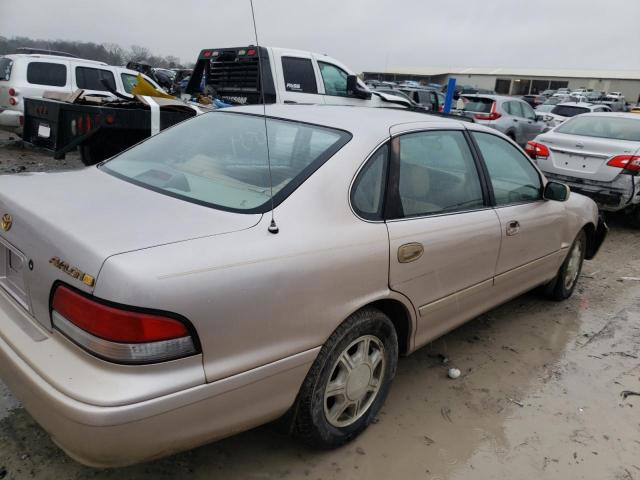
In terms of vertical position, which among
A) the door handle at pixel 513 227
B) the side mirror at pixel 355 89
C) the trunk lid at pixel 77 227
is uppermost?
the side mirror at pixel 355 89

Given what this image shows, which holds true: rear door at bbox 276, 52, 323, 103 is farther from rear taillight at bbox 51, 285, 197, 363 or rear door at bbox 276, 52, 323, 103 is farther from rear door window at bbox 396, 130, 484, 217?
rear taillight at bbox 51, 285, 197, 363

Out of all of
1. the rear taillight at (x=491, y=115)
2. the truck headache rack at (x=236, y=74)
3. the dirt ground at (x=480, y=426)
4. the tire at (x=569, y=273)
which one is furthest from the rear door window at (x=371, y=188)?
the rear taillight at (x=491, y=115)

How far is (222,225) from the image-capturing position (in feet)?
6.61

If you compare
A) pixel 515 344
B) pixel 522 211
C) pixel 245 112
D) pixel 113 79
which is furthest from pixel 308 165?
pixel 113 79

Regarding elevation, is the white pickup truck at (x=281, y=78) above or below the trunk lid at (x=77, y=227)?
above

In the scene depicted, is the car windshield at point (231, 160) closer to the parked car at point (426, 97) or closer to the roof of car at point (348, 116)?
the roof of car at point (348, 116)

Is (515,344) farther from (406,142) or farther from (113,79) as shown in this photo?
(113,79)

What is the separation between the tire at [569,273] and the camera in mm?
4418

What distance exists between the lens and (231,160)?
2.61 metres

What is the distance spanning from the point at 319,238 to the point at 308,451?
3.55ft

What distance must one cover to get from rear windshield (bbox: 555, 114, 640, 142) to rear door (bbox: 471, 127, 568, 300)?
415 cm

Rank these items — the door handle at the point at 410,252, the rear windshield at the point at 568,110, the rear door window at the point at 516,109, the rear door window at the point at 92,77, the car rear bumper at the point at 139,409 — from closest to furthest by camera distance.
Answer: the car rear bumper at the point at 139,409 < the door handle at the point at 410,252 < the rear door window at the point at 92,77 < the rear door window at the point at 516,109 < the rear windshield at the point at 568,110

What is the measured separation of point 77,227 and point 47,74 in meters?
9.33

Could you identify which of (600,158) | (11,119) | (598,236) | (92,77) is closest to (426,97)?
(92,77)
